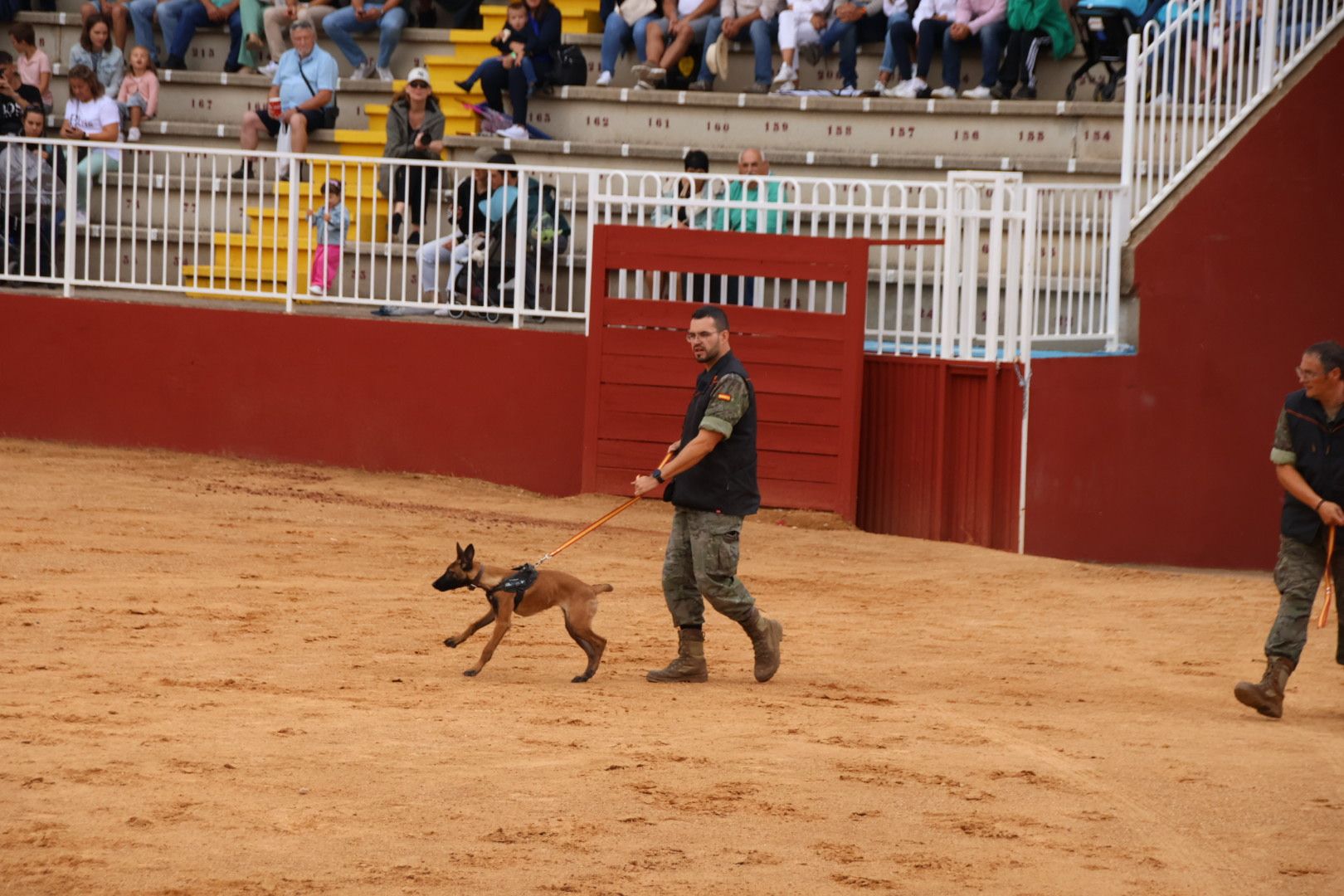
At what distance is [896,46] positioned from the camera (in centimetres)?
1761

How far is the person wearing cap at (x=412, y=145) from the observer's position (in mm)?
15523

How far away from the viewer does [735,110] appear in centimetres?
1791

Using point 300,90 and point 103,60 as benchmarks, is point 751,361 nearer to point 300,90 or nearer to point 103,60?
point 300,90

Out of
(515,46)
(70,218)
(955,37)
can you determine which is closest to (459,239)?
(515,46)

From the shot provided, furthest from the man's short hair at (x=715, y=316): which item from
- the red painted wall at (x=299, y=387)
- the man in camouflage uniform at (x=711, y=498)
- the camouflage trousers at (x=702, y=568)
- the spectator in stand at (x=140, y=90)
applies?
the spectator in stand at (x=140, y=90)

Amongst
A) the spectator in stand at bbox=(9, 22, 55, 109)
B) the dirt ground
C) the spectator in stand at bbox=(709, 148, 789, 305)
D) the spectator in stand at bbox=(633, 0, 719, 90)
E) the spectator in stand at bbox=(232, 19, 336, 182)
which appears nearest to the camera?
the dirt ground

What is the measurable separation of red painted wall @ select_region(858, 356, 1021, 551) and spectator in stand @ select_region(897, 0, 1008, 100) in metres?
4.25

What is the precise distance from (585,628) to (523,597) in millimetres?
344

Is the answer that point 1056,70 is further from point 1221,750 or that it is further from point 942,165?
point 1221,750

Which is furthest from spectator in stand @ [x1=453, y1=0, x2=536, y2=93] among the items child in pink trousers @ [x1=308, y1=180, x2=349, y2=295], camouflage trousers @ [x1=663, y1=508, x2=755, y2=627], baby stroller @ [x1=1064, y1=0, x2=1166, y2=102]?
camouflage trousers @ [x1=663, y1=508, x2=755, y2=627]

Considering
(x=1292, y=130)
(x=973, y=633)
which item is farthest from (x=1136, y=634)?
(x=1292, y=130)

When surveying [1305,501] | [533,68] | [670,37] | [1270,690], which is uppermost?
[670,37]

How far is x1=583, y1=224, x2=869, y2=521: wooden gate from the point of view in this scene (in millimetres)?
14062

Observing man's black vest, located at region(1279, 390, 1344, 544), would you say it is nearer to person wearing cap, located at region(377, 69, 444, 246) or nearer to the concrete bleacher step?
the concrete bleacher step
